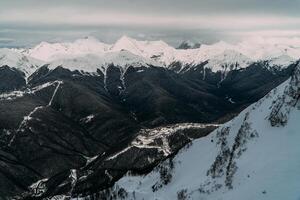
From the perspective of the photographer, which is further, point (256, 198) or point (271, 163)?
point (271, 163)

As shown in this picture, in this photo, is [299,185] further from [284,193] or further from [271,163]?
[271,163]

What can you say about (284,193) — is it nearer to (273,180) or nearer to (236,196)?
(273,180)

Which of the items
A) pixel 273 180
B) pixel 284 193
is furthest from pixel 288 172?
pixel 284 193

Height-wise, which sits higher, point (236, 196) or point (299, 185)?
point (299, 185)

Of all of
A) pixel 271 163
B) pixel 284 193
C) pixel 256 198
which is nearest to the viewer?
pixel 284 193

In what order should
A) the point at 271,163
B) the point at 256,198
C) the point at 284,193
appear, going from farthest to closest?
1. the point at 271,163
2. the point at 256,198
3. the point at 284,193

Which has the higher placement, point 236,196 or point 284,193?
point 284,193

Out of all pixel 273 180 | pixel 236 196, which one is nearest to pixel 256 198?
pixel 273 180

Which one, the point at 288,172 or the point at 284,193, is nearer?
the point at 284,193
